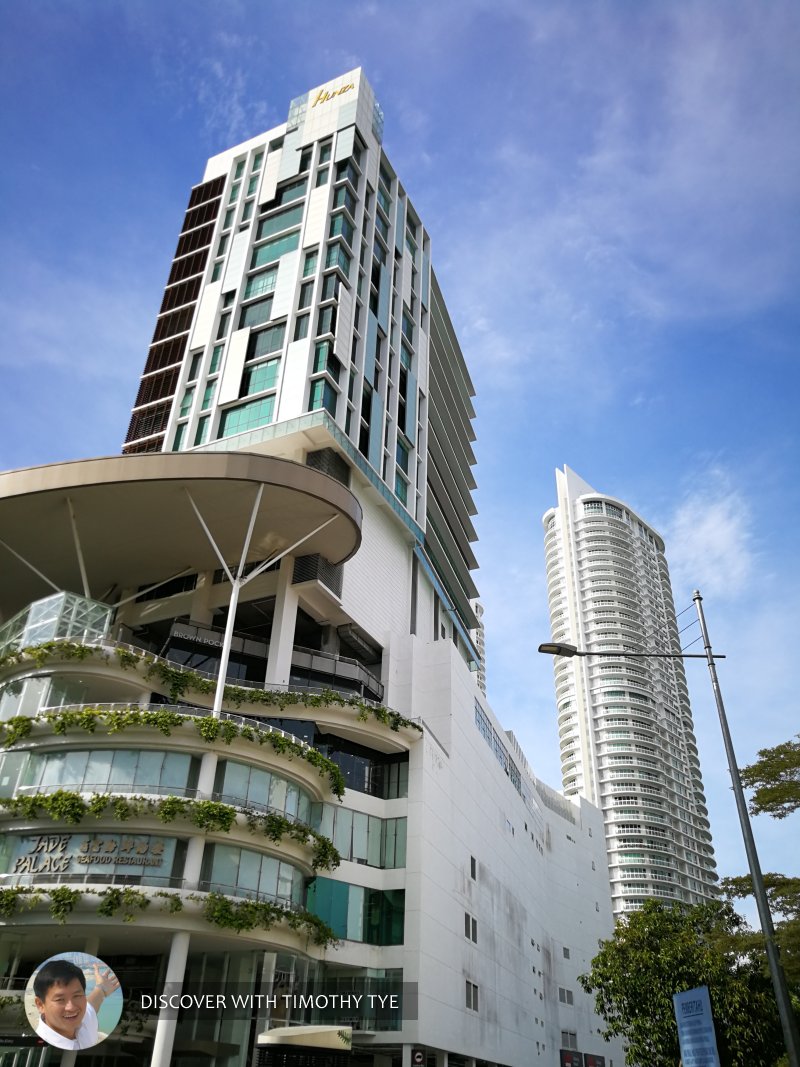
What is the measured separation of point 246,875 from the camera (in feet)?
119

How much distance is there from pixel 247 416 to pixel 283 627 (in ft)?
62.8

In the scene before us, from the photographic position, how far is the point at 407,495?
69.7 meters

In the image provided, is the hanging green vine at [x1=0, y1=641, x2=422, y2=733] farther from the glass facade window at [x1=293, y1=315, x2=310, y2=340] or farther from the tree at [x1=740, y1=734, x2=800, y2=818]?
the glass facade window at [x1=293, y1=315, x2=310, y2=340]

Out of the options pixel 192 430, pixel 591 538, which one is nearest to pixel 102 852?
pixel 192 430

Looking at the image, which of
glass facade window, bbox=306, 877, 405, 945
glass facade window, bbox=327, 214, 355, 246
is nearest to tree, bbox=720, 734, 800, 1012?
glass facade window, bbox=306, 877, 405, 945

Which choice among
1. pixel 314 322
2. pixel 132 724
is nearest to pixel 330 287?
pixel 314 322

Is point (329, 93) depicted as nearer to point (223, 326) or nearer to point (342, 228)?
point (342, 228)

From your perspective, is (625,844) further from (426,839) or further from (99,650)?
(99,650)

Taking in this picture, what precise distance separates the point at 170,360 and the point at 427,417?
2388 centimetres

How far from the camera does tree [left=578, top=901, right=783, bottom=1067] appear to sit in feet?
107

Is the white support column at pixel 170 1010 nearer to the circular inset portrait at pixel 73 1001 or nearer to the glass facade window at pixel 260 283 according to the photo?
the circular inset portrait at pixel 73 1001

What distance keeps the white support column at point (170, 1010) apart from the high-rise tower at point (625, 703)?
11833cm

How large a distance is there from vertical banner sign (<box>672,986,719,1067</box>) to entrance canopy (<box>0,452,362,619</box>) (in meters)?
32.9

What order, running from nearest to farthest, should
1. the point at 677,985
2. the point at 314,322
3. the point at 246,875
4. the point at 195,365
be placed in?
1. the point at 677,985
2. the point at 246,875
3. the point at 314,322
4. the point at 195,365
